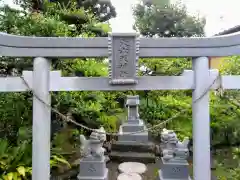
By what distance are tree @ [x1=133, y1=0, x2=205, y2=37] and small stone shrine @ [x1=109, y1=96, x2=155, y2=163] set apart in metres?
7.55

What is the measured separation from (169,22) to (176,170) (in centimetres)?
1064

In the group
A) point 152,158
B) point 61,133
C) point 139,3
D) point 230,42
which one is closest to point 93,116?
point 61,133

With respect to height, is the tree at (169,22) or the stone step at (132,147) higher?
the tree at (169,22)

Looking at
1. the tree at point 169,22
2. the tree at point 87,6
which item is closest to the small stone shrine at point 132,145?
the tree at point 87,6

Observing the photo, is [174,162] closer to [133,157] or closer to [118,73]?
[133,157]

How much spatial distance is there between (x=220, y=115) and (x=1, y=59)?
6275 millimetres

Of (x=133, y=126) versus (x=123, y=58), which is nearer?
(x=123, y=58)

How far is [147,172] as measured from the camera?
22.0ft

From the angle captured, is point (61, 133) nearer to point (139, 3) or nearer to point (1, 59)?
point (1, 59)

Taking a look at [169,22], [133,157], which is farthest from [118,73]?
[169,22]

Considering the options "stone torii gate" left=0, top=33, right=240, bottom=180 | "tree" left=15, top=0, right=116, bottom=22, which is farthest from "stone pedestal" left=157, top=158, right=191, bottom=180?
"tree" left=15, top=0, right=116, bottom=22

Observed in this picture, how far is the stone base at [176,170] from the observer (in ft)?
18.6

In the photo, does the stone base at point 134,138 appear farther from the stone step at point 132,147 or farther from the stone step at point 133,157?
the stone step at point 133,157

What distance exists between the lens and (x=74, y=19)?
7617 millimetres
